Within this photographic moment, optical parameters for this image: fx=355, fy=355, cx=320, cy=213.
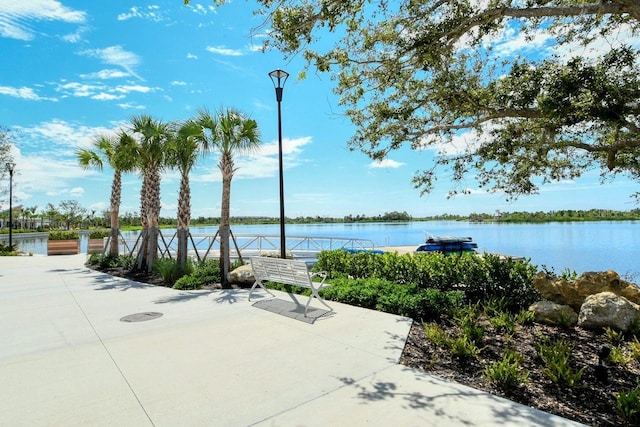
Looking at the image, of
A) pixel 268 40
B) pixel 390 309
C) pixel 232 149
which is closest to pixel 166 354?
pixel 390 309

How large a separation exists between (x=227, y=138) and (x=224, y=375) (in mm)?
7581

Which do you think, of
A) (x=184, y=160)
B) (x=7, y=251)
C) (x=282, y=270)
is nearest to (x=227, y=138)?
(x=184, y=160)

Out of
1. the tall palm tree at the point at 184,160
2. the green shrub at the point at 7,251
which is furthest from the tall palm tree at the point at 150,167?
the green shrub at the point at 7,251

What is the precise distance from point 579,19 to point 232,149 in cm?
815

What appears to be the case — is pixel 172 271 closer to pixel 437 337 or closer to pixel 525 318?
pixel 437 337

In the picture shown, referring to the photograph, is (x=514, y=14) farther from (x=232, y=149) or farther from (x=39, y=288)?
(x=39, y=288)

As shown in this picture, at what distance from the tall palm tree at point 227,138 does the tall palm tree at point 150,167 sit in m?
2.52

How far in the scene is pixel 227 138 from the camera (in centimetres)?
998

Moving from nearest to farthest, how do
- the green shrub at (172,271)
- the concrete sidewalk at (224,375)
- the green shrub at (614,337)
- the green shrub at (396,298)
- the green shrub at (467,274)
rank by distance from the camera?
the concrete sidewalk at (224,375) → the green shrub at (614,337) → the green shrub at (396,298) → the green shrub at (467,274) → the green shrub at (172,271)

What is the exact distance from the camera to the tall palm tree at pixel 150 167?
1160cm

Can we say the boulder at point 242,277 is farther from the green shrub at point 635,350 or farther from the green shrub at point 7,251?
the green shrub at point 7,251

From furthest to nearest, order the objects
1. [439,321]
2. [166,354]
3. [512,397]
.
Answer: [439,321], [166,354], [512,397]

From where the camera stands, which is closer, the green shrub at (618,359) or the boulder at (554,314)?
the green shrub at (618,359)

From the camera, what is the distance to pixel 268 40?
5.15 meters
